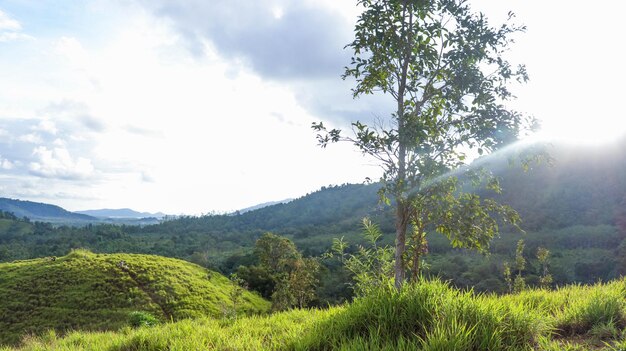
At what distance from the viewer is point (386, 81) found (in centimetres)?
938

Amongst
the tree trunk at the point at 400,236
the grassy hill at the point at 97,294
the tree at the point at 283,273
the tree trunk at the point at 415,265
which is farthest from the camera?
the tree at the point at 283,273

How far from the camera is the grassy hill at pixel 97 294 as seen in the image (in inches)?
1570

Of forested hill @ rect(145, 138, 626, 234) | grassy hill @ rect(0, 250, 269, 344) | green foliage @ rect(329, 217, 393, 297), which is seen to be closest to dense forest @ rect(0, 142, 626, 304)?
forested hill @ rect(145, 138, 626, 234)

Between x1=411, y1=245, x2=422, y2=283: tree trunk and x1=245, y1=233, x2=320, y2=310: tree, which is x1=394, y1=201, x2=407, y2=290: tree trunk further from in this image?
x1=245, y1=233, x2=320, y2=310: tree

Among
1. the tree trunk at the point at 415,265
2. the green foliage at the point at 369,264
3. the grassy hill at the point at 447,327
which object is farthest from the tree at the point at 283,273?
the grassy hill at the point at 447,327

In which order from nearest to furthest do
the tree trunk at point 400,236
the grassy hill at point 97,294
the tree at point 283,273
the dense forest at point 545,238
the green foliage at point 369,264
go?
the tree trunk at point 400,236
the green foliage at point 369,264
the grassy hill at point 97,294
the tree at point 283,273
the dense forest at point 545,238

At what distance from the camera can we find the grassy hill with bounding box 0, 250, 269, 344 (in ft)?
131

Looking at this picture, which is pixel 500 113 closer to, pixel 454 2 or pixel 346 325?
pixel 454 2

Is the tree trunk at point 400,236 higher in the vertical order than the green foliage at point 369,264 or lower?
higher

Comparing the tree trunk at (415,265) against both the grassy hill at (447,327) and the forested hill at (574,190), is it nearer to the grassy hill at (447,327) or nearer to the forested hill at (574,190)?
the grassy hill at (447,327)

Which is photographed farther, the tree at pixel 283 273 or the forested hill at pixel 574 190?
the forested hill at pixel 574 190

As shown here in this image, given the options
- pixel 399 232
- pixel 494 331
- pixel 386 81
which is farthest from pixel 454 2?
pixel 494 331

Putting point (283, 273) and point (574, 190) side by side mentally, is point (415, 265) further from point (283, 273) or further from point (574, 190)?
point (574, 190)

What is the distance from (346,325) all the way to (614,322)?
14.1 feet
